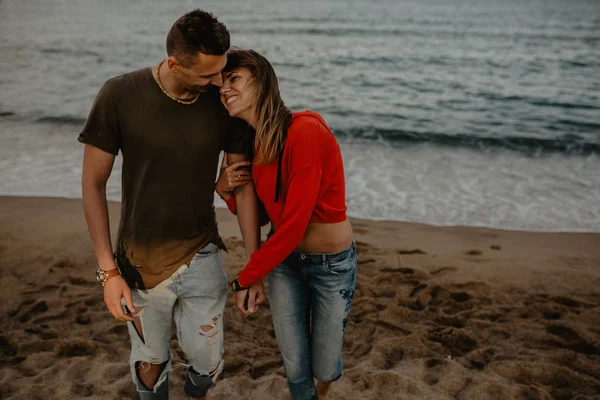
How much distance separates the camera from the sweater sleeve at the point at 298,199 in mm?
2283

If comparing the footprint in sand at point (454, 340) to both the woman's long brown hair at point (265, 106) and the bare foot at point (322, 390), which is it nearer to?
the bare foot at point (322, 390)

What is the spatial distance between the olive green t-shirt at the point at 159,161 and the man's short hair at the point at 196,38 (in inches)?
9.0

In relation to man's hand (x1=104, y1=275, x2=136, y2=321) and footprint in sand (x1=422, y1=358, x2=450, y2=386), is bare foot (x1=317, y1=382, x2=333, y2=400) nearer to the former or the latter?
footprint in sand (x1=422, y1=358, x2=450, y2=386)

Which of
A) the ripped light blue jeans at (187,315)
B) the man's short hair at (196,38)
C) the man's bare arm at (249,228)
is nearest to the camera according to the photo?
the man's short hair at (196,38)

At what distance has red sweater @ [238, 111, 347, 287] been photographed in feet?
7.52

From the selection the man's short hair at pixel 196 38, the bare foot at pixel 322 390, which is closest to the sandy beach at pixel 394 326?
the bare foot at pixel 322 390

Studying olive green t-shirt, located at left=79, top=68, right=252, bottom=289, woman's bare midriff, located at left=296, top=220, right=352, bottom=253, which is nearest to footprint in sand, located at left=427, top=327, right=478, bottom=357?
woman's bare midriff, located at left=296, top=220, right=352, bottom=253

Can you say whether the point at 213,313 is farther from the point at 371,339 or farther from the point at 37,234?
the point at 37,234

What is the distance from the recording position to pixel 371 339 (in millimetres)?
4043

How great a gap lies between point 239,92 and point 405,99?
12844 mm

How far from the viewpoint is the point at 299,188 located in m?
2.29

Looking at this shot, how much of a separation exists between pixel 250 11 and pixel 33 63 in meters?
19.7

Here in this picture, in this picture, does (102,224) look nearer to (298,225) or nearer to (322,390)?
(298,225)

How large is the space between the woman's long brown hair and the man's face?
0.10 metres
